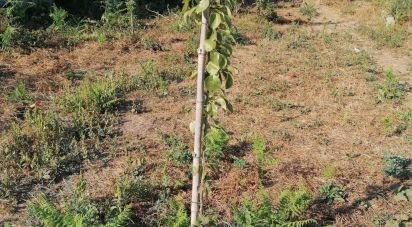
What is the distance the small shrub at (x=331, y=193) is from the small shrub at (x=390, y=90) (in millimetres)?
2528

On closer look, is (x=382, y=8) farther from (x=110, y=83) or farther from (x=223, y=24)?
(x=223, y=24)

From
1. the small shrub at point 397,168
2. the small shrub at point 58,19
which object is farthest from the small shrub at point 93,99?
the small shrub at point 397,168

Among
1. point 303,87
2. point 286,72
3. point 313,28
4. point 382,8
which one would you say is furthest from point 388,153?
point 382,8

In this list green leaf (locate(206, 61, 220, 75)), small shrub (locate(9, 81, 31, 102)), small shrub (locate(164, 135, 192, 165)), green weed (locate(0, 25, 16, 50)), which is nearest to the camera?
green leaf (locate(206, 61, 220, 75))

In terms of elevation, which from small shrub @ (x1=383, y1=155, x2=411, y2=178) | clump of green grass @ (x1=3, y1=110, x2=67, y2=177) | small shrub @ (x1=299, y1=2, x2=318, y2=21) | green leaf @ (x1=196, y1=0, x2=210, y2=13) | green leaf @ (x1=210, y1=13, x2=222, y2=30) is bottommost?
small shrub @ (x1=383, y1=155, x2=411, y2=178)

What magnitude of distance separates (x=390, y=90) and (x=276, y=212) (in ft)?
12.4

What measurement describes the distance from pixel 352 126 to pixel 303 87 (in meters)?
1.17

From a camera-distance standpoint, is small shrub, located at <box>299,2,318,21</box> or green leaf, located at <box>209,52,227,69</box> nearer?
green leaf, located at <box>209,52,227,69</box>

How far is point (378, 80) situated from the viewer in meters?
7.64

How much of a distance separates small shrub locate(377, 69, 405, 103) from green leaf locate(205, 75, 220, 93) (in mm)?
4356

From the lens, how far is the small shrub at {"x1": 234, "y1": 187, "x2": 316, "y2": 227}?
4066 mm

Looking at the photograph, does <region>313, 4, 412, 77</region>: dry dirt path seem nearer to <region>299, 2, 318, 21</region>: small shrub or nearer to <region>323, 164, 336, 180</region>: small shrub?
<region>299, 2, 318, 21</region>: small shrub

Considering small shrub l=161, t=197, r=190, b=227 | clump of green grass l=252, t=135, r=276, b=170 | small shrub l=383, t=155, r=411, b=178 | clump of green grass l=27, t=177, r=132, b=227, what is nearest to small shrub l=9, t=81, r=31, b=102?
clump of green grass l=27, t=177, r=132, b=227

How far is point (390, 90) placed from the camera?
720cm
